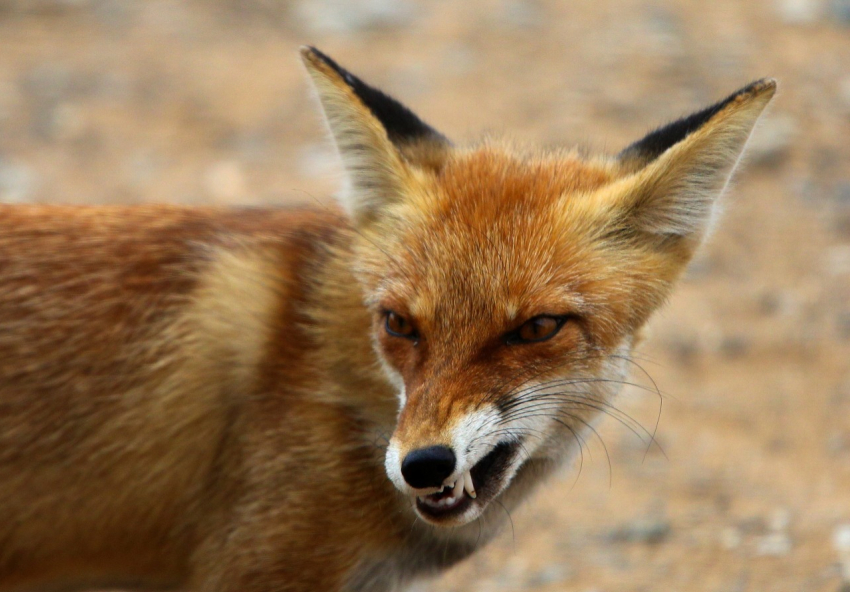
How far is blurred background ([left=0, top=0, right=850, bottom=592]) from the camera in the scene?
19.4ft

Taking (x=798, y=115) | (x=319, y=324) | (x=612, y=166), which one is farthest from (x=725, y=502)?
(x=798, y=115)

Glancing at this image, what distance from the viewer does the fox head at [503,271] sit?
349cm

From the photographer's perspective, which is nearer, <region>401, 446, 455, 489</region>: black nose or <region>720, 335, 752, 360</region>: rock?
<region>401, 446, 455, 489</region>: black nose

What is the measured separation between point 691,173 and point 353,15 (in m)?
8.06

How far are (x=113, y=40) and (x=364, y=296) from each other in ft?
27.0

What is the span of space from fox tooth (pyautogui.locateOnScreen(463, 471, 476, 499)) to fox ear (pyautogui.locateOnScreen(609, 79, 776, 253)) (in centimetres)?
120

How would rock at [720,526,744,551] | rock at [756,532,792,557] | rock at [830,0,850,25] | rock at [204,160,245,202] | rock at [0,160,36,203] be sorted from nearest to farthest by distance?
rock at [756,532,792,557] → rock at [720,526,744,551] → rock at [0,160,36,203] → rock at [204,160,245,202] → rock at [830,0,850,25]

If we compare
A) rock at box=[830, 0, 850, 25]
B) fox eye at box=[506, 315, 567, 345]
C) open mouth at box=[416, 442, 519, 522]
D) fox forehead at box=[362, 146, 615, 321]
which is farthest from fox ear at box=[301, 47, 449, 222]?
rock at box=[830, 0, 850, 25]

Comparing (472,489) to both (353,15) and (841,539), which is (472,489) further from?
(353,15)

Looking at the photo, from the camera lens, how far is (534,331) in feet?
11.8

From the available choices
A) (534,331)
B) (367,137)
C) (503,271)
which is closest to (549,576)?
(534,331)

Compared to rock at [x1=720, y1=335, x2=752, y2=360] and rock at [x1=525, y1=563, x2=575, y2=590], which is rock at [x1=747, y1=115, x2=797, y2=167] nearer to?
rock at [x1=720, y1=335, x2=752, y2=360]

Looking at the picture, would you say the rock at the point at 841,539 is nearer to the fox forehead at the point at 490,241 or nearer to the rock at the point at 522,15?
the fox forehead at the point at 490,241

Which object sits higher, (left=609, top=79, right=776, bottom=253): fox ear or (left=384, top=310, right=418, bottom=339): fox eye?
(left=609, top=79, right=776, bottom=253): fox ear
